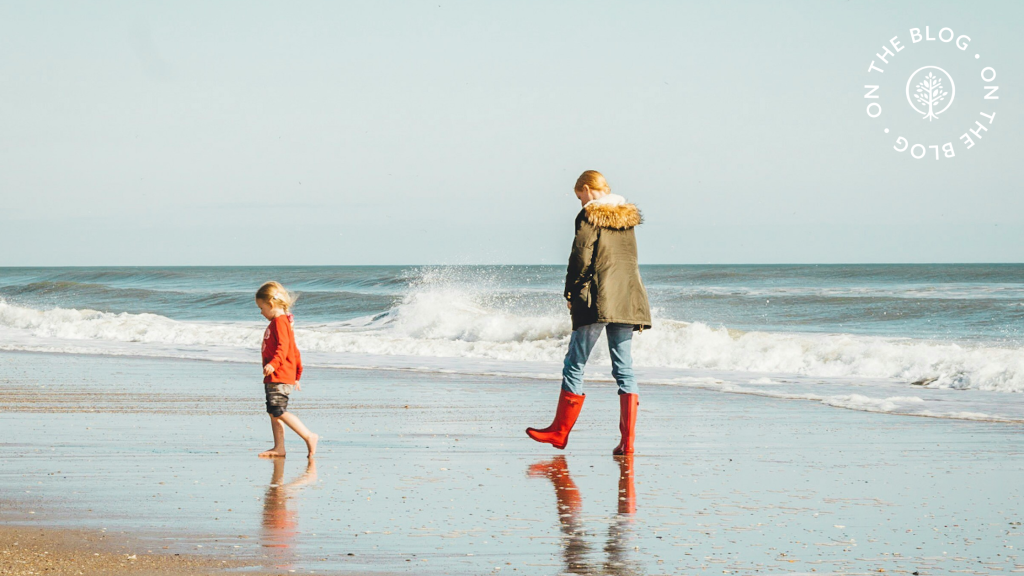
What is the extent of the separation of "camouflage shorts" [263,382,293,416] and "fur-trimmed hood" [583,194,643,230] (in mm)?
2064

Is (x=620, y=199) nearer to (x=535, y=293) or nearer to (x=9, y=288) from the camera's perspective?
(x=535, y=293)

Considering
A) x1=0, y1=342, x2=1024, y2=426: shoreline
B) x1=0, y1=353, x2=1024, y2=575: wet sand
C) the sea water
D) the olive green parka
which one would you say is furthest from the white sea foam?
the olive green parka

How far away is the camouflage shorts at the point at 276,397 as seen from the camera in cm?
588

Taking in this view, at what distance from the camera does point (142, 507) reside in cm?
439

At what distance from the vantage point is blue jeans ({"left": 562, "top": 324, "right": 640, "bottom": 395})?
236 inches

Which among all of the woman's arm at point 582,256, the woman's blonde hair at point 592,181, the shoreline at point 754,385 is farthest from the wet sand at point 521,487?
the woman's blonde hair at point 592,181

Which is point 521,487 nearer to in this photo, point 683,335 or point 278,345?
point 278,345

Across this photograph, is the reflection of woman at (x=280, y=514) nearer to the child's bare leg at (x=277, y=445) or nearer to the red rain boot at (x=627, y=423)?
the child's bare leg at (x=277, y=445)

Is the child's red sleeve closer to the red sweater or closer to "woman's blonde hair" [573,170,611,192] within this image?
the red sweater

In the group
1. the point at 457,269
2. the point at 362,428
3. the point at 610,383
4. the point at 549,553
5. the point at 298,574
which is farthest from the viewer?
the point at 457,269

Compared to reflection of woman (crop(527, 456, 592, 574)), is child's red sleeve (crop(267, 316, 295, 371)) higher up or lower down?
higher up

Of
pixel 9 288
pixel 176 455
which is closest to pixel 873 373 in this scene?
pixel 176 455

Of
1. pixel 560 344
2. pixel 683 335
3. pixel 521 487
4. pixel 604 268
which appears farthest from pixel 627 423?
pixel 560 344

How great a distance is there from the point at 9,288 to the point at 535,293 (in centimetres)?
2630
